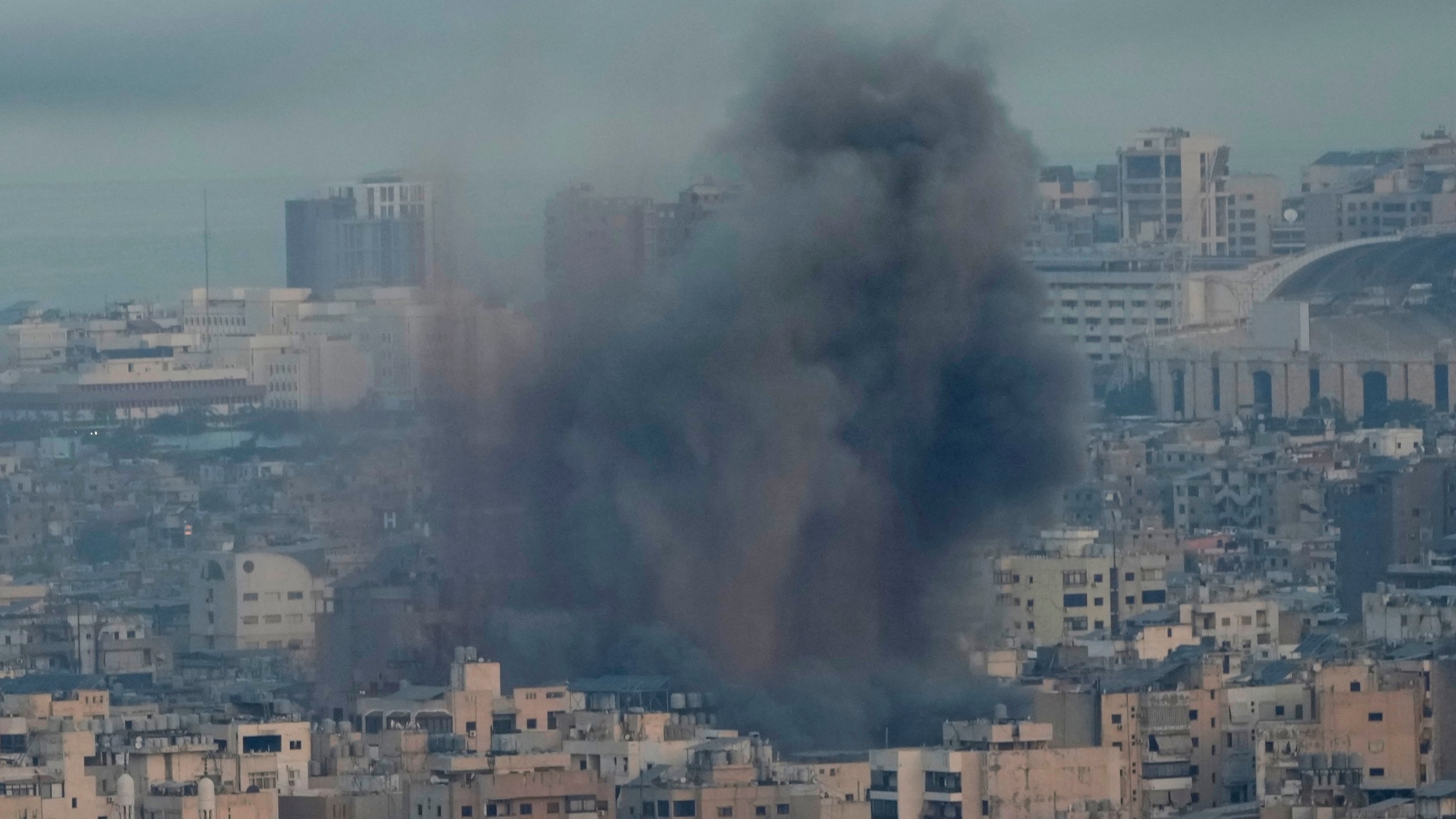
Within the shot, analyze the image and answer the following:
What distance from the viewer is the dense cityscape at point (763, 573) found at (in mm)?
41812

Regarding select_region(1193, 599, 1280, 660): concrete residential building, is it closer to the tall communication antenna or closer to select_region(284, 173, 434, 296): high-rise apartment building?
select_region(284, 173, 434, 296): high-rise apartment building

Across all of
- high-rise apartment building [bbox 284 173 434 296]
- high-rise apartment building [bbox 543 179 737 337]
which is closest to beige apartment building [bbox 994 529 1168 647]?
high-rise apartment building [bbox 543 179 737 337]

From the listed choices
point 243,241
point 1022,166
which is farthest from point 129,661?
point 243,241

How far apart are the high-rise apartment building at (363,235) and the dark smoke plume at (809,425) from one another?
14.3m

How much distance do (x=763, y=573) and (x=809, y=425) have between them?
1915 millimetres

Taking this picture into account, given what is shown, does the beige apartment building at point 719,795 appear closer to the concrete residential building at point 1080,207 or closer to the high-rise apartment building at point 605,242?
the high-rise apartment building at point 605,242

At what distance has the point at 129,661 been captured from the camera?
58.2m

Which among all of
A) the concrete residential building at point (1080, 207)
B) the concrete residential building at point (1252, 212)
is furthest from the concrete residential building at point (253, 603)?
the concrete residential building at point (1252, 212)

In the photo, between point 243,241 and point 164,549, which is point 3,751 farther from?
point 243,241

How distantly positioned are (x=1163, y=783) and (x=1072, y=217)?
85.7 m

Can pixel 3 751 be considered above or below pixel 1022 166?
below

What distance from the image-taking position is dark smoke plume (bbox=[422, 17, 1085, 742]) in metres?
51.4

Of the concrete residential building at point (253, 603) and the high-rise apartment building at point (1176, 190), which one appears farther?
the high-rise apartment building at point (1176, 190)

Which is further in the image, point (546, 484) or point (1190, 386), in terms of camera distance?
point (1190, 386)
